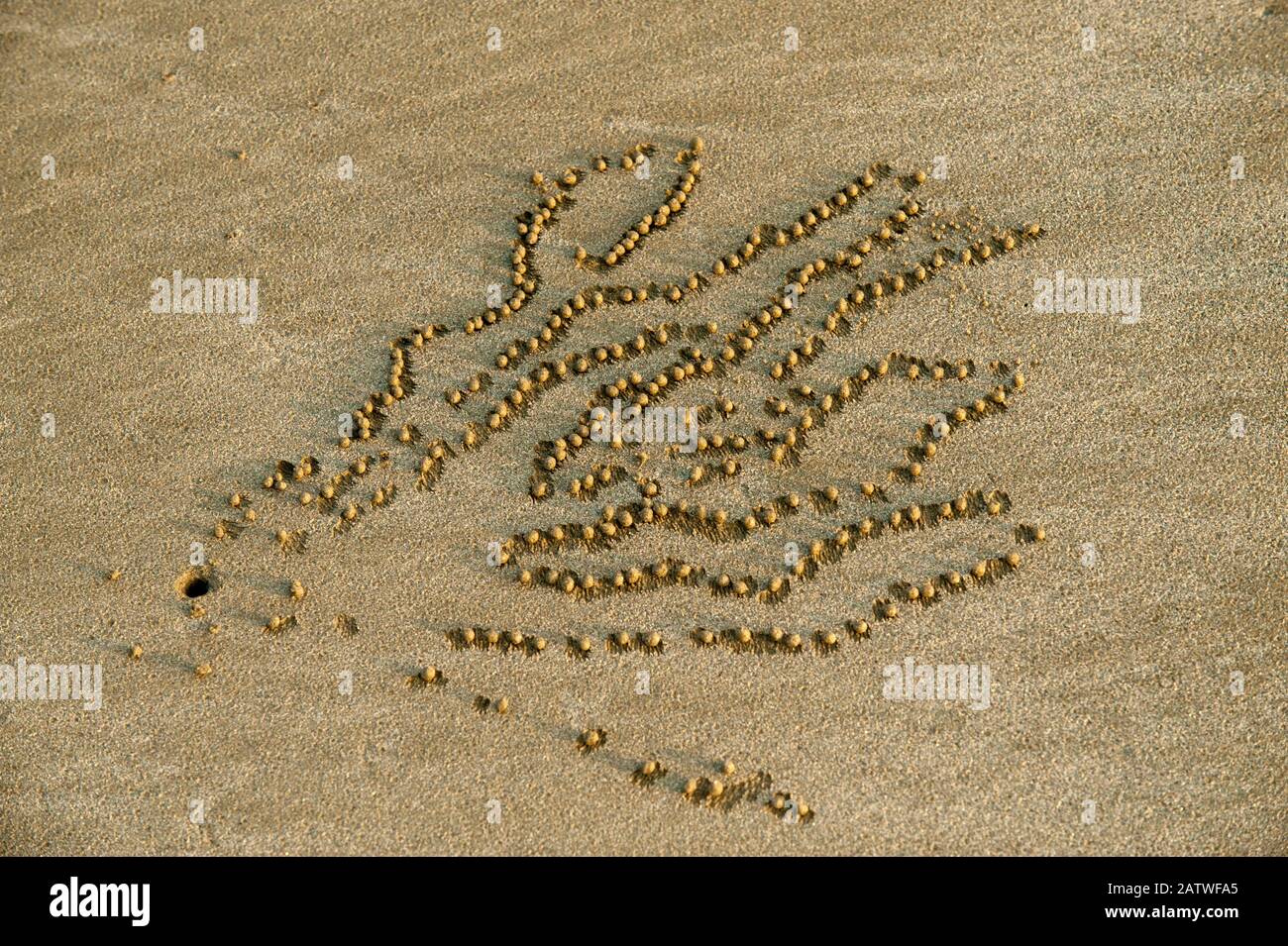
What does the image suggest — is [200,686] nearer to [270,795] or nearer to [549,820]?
[270,795]

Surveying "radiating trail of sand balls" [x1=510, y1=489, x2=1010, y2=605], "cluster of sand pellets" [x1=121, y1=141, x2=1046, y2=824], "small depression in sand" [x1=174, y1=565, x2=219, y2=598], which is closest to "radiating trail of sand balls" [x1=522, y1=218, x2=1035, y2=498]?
"cluster of sand pellets" [x1=121, y1=141, x2=1046, y2=824]

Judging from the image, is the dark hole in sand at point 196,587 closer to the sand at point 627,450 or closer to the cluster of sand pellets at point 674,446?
the cluster of sand pellets at point 674,446

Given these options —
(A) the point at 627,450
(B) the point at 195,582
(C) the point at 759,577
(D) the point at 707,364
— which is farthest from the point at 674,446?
(B) the point at 195,582

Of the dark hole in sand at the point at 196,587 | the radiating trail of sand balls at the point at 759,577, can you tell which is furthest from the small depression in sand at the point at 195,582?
the radiating trail of sand balls at the point at 759,577

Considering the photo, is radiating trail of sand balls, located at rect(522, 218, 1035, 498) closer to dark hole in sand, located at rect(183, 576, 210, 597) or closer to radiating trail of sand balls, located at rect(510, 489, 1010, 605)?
radiating trail of sand balls, located at rect(510, 489, 1010, 605)

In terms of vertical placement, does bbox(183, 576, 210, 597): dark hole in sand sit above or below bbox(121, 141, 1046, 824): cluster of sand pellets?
below

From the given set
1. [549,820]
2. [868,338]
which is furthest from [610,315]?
[549,820]

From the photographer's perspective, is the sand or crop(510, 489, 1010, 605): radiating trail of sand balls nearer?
the sand
